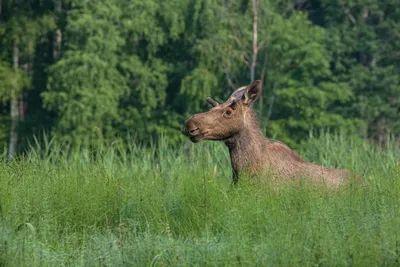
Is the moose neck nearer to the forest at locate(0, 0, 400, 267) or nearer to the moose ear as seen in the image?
the moose ear

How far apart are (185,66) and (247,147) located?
105ft

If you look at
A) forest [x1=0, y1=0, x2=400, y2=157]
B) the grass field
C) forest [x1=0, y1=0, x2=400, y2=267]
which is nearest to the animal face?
the grass field

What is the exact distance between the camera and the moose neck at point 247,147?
372 inches

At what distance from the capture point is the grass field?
261 inches

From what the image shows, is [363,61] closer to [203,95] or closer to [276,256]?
[203,95]

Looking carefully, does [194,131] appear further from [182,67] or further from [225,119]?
[182,67]

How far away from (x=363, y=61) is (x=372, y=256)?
38.0 m

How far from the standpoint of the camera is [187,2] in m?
40.2

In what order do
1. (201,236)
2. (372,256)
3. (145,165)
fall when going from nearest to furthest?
(372,256) → (201,236) → (145,165)

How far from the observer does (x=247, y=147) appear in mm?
9508

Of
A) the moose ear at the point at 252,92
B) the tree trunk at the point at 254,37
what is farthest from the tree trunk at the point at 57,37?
the moose ear at the point at 252,92

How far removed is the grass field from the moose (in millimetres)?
313

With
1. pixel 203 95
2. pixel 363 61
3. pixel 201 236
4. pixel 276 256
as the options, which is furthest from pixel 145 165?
pixel 363 61

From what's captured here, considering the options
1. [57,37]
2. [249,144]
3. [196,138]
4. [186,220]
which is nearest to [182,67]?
[57,37]
